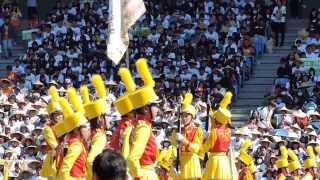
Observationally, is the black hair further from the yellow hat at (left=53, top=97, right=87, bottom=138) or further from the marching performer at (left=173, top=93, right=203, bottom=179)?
the marching performer at (left=173, top=93, right=203, bottom=179)

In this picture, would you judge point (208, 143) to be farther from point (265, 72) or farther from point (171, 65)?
point (265, 72)

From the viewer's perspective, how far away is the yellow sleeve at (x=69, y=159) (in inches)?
483

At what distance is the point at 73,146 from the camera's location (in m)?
12.3

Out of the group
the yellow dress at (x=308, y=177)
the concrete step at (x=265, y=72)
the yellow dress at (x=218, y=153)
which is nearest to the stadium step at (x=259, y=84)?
the concrete step at (x=265, y=72)

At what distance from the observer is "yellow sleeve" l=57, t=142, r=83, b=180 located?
12258 mm

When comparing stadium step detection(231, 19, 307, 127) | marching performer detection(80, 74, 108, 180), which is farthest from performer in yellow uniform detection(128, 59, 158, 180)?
stadium step detection(231, 19, 307, 127)

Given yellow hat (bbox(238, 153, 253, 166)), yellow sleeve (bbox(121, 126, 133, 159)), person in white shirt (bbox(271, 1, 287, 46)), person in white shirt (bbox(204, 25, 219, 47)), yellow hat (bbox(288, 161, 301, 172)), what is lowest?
yellow hat (bbox(288, 161, 301, 172))

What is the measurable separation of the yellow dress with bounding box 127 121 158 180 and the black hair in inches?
155

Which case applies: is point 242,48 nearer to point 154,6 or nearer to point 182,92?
point 182,92

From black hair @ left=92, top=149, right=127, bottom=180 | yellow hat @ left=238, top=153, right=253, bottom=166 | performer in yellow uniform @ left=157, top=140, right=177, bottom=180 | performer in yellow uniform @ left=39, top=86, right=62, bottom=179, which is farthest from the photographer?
yellow hat @ left=238, top=153, right=253, bottom=166

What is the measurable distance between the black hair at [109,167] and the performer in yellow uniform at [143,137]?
3977mm

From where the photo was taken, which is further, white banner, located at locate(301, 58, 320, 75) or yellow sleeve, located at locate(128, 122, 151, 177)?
white banner, located at locate(301, 58, 320, 75)

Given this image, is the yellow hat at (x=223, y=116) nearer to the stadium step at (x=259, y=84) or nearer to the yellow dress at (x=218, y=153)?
the yellow dress at (x=218, y=153)

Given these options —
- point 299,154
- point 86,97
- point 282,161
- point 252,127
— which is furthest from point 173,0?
point 86,97
